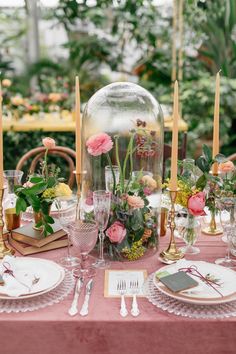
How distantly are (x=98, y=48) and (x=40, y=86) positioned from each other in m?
0.77

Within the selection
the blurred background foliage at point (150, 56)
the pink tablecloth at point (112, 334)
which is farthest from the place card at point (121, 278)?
the blurred background foliage at point (150, 56)

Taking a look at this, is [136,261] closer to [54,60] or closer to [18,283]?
[18,283]

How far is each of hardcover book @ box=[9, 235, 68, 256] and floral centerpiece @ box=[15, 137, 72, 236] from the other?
0.16ft

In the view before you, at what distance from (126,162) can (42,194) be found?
0.94 feet

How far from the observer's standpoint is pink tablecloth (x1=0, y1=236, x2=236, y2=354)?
4.38 feet

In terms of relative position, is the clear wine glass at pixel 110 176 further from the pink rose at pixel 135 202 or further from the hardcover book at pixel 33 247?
the hardcover book at pixel 33 247

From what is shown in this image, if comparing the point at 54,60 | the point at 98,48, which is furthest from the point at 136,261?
the point at 54,60

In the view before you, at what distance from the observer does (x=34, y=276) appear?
1.51 m

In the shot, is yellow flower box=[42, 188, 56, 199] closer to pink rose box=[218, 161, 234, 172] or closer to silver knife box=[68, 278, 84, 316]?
silver knife box=[68, 278, 84, 316]

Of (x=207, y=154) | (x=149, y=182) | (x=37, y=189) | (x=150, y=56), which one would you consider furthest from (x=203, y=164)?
(x=150, y=56)

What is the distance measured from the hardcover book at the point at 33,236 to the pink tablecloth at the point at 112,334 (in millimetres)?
412

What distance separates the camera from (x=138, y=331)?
1.34 metres

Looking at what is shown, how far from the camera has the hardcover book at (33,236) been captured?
5.74ft

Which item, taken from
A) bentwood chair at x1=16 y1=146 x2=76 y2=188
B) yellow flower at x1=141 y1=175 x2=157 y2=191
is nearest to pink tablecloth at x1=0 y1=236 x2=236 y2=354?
yellow flower at x1=141 y1=175 x2=157 y2=191
